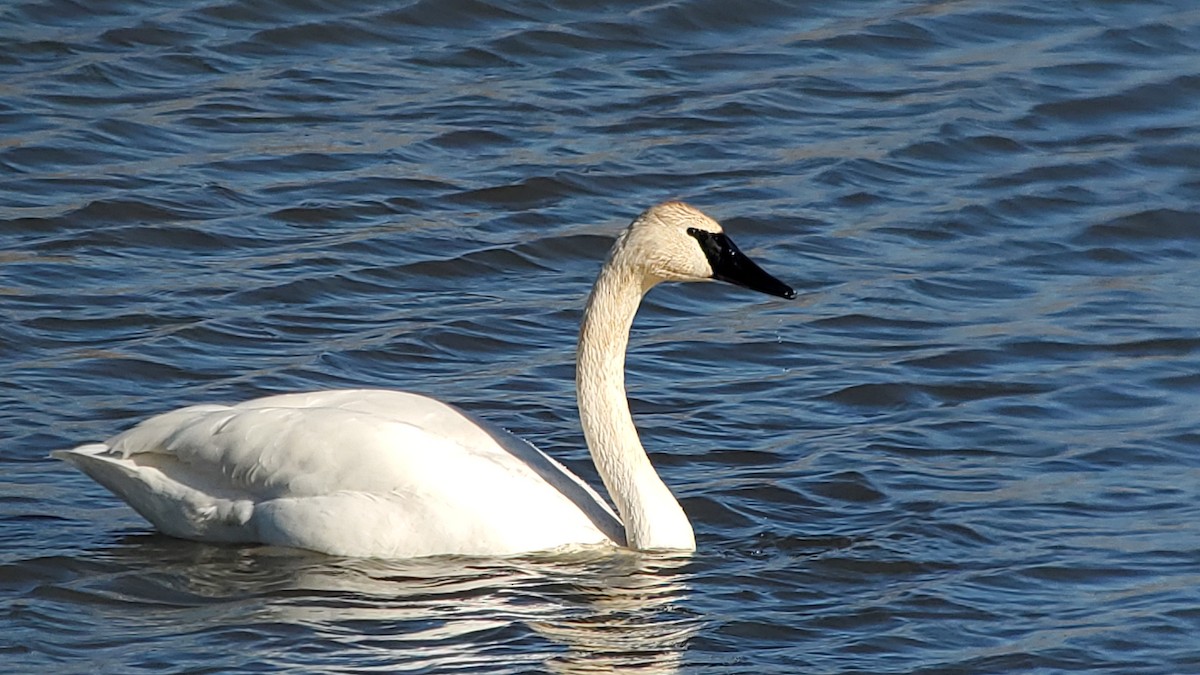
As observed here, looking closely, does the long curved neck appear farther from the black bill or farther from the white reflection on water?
the black bill

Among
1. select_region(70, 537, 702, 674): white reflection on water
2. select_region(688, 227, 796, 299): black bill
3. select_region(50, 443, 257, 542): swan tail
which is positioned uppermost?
select_region(688, 227, 796, 299): black bill

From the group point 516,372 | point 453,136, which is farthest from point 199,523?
point 453,136

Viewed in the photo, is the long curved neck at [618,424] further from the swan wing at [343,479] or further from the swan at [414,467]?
the swan wing at [343,479]

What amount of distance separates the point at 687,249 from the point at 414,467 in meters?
1.15

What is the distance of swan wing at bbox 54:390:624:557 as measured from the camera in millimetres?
7488

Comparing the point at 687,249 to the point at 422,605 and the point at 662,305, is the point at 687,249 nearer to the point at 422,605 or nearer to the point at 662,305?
the point at 422,605

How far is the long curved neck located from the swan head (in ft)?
0.37

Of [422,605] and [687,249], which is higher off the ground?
[687,249]

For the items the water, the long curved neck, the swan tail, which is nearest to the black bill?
the long curved neck

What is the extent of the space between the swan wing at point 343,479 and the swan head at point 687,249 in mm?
767

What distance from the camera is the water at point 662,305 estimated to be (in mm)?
7094

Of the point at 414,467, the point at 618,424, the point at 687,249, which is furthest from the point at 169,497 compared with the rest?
the point at 687,249

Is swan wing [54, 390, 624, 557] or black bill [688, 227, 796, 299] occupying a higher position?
black bill [688, 227, 796, 299]

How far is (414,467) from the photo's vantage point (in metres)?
7.53
